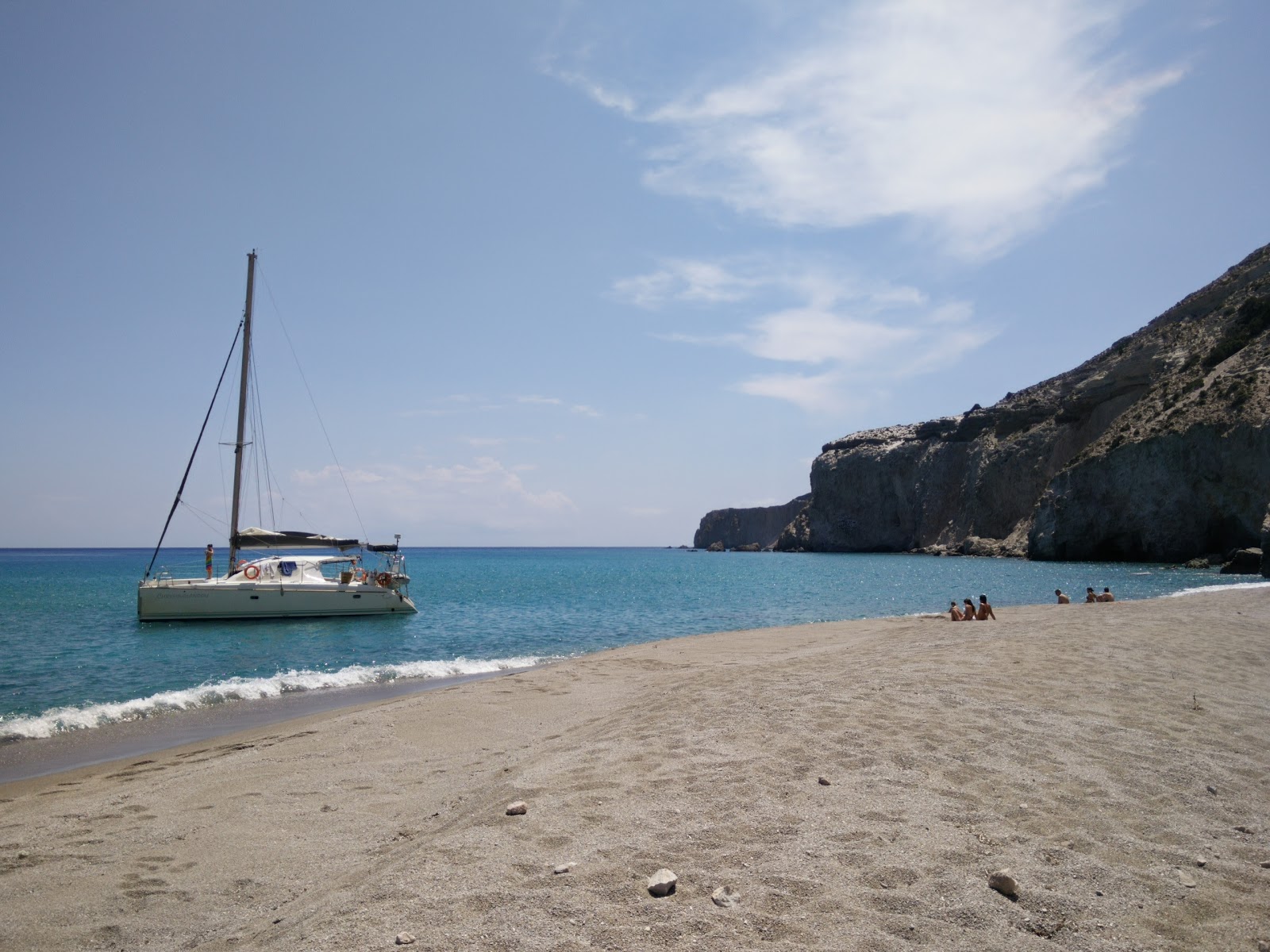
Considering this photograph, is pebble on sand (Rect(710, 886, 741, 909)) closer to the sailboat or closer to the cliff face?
the sailboat

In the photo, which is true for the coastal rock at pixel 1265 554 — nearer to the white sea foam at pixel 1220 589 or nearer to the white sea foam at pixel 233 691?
the white sea foam at pixel 1220 589

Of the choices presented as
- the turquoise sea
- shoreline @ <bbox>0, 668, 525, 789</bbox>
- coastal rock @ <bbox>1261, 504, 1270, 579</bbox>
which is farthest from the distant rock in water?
shoreline @ <bbox>0, 668, 525, 789</bbox>

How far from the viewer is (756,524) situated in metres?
180

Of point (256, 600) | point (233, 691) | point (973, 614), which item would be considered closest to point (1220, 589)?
point (973, 614)

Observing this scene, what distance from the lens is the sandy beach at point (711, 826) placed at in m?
3.53

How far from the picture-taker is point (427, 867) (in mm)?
4203

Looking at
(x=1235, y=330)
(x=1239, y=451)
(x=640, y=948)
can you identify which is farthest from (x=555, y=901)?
(x=1235, y=330)

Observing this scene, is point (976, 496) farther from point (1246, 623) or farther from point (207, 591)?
point (207, 591)

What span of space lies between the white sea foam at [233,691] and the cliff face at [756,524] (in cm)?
14463

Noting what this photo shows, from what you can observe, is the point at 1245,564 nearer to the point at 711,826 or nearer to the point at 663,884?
the point at 711,826

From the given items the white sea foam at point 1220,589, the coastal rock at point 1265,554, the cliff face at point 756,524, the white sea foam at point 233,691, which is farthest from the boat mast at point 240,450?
the cliff face at point 756,524

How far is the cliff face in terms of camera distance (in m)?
166

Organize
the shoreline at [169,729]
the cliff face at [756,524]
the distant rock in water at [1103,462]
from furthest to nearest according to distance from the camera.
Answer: the cliff face at [756,524] → the distant rock in water at [1103,462] → the shoreline at [169,729]

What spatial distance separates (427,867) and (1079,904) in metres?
3.53
